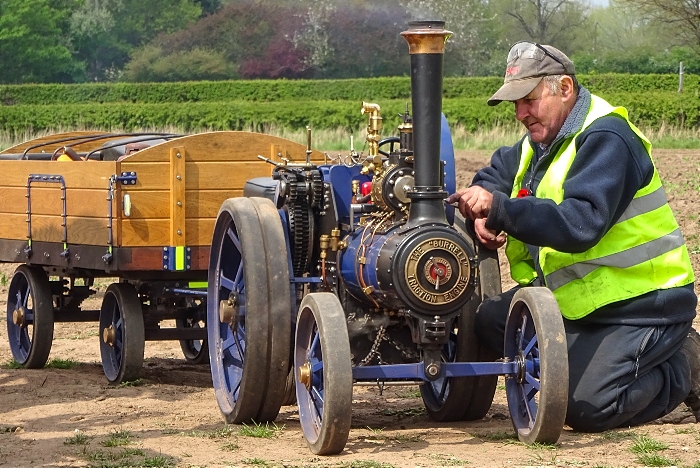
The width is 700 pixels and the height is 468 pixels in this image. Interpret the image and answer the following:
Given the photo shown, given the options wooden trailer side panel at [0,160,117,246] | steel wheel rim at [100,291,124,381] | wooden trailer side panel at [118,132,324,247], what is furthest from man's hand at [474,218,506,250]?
steel wheel rim at [100,291,124,381]

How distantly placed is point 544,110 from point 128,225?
3.20 meters

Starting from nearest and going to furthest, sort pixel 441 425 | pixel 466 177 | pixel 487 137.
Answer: pixel 441 425 → pixel 466 177 → pixel 487 137

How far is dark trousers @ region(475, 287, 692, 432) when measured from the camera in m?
5.67

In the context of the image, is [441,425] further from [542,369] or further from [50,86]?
[50,86]

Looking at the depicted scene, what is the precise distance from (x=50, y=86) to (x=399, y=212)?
28.9 meters

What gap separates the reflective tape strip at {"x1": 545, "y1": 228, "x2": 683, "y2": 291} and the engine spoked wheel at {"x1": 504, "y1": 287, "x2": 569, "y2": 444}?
1.22 feet

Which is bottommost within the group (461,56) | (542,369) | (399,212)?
(542,369)

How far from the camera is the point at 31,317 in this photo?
9422 millimetres

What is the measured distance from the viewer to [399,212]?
5.64 m

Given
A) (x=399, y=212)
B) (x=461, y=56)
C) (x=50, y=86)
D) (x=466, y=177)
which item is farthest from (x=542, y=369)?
(x=50, y=86)

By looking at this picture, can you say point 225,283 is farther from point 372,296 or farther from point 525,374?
point 525,374

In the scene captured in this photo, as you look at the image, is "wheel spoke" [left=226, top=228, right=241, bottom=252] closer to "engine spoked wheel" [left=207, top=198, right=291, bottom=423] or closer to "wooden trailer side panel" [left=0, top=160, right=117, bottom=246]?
"engine spoked wheel" [left=207, top=198, right=291, bottom=423]

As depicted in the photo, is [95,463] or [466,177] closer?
[95,463]

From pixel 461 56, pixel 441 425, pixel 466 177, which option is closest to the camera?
pixel 441 425
